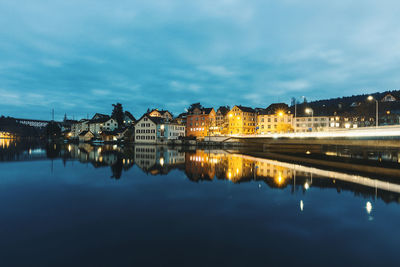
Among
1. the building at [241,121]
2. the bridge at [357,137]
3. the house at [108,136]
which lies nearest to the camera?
the bridge at [357,137]

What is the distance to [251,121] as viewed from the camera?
106 metres

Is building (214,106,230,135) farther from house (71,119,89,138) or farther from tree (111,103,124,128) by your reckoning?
house (71,119,89,138)

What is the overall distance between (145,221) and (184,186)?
862 centimetres

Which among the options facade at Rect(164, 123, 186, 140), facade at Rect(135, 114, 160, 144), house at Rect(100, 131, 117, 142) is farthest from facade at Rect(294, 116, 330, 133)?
house at Rect(100, 131, 117, 142)

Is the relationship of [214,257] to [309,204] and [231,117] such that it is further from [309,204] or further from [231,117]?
[231,117]

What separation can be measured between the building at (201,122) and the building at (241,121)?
8.57 meters

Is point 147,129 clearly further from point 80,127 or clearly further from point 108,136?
point 80,127

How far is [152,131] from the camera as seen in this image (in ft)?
312

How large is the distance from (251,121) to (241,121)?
659cm

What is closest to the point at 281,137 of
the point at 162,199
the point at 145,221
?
the point at 162,199

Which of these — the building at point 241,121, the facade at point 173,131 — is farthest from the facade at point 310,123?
the facade at point 173,131

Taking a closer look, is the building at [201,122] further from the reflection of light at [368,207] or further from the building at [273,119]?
the reflection of light at [368,207]

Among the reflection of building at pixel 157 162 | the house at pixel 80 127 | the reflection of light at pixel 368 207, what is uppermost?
the house at pixel 80 127

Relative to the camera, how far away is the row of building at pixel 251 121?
8938 centimetres
